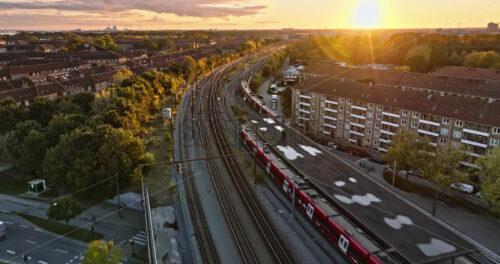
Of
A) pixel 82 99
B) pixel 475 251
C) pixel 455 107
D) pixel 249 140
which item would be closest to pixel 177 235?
pixel 249 140

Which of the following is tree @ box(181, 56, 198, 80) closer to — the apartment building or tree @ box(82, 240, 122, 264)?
the apartment building

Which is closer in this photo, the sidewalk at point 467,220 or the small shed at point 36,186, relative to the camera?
the sidewalk at point 467,220

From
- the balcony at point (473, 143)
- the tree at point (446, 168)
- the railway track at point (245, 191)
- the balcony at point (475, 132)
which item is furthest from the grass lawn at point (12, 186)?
the balcony at point (475, 132)

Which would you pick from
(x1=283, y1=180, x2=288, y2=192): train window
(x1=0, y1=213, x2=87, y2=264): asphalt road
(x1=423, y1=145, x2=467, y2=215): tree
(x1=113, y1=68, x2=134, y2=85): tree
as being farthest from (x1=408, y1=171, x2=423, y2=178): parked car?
(x1=113, y1=68, x2=134, y2=85): tree

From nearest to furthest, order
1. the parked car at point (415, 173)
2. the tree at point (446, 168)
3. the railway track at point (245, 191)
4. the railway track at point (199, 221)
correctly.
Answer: the railway track at point (199, 221) < the railway track at point (245, 191) < the tree at point (446, 168) < the parked car at point (415, 173)

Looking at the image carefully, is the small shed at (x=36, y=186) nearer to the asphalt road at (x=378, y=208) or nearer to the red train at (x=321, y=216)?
the red train at (x=321, y=216)

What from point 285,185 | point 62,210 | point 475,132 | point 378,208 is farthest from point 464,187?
point 62,210

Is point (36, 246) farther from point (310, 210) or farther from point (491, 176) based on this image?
point (491, 176)
